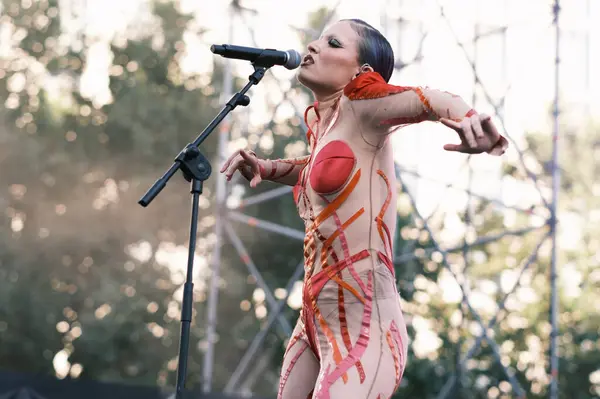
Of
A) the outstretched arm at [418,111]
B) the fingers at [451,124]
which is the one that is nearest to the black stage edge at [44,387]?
the outstretched arm at [418,111]

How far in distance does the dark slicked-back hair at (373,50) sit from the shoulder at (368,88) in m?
0.12

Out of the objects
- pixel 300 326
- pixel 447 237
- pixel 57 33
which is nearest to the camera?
pixel 300 326

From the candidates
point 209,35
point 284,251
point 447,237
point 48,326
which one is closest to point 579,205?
point 447,237

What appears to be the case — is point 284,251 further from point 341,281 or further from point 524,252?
point 341,281

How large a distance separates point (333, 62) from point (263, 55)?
0.28 metres

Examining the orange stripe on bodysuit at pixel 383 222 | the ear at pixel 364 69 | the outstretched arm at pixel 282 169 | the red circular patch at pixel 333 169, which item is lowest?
the outstretched arm at pixel 282 169

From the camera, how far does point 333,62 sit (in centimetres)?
266

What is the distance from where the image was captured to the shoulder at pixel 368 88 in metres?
2.41

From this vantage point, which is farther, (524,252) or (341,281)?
(524,252)

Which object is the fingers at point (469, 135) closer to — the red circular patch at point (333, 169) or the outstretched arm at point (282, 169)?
the red circular patch at point (333, 169)

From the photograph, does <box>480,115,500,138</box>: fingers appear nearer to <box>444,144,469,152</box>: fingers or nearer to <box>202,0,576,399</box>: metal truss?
<box>444,144,469,152</box>: fingers

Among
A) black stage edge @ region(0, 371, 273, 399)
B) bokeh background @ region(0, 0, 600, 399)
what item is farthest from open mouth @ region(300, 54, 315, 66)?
bokeh background @ region(0, 0, 600, 399)

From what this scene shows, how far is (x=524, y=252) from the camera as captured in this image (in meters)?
18.8

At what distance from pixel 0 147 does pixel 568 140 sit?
1117 centimetres
